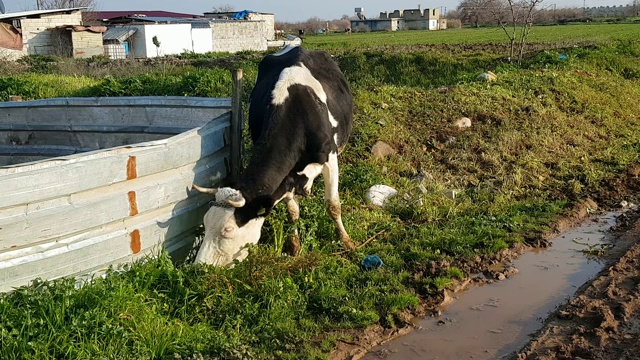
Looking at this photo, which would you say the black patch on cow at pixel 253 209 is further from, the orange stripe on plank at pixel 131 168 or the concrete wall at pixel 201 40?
the concrete wall at pixel 201 40

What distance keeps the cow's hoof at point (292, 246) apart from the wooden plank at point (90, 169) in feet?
3.74

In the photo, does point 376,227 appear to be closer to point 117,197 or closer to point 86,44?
point 117,197

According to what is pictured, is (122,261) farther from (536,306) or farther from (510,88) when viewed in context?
(510,88)

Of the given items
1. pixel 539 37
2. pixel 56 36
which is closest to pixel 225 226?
pixel 539 37

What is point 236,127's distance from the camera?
6.16m

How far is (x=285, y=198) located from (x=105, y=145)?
9.06ft

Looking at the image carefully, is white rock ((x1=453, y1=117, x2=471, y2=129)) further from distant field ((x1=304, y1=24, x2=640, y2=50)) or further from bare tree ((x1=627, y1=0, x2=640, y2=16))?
bare tree ((x1=627, y1=0, x2=640, y2=16))

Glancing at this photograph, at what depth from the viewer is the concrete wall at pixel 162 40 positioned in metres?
36.2

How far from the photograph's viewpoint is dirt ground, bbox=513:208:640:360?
425 centimetres

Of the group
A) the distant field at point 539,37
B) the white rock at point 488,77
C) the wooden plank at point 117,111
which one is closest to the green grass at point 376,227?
the white rock at point 488,77

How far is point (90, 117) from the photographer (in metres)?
7.67

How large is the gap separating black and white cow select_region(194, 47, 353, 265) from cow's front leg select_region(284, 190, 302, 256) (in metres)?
0.01

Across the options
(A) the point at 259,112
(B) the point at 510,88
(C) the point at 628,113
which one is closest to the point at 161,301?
(A) the point at 259,112

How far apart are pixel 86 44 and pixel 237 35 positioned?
10989 mm
